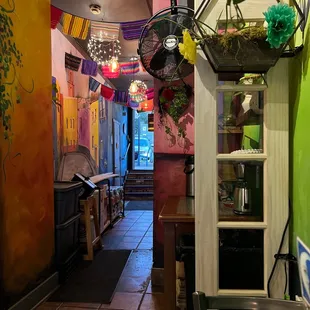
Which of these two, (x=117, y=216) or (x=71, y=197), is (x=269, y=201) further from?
(x=117, y=216)

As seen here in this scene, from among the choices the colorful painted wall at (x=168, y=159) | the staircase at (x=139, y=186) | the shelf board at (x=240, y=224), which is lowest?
the staircase at (x=139, y=186)

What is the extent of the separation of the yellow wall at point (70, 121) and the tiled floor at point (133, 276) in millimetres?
1612

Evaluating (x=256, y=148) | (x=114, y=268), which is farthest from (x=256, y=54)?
(x=114, y=268)

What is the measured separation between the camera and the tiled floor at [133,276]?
2709 millimetres

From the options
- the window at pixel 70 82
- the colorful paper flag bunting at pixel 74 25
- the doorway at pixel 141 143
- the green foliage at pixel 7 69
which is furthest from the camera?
the doorway at pixel 141 143

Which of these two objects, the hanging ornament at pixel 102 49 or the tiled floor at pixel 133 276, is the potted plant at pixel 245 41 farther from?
the hanging ornament at pixel 102 49

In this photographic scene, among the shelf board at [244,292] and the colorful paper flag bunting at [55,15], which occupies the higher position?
the colorful paper flag bunting at [55,15]

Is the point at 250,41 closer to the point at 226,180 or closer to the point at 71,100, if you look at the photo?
the point at 226,180

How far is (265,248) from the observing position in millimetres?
1423

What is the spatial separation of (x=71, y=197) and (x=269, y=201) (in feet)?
8.21

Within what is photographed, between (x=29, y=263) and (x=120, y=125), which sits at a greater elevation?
(x=120, y=125)

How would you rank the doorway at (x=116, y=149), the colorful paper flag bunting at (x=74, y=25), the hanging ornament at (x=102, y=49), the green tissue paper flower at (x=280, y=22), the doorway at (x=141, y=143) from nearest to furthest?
the green tissue paper flower at (x=280, y=22)
the colorful paper flag bunting at (x=74, y=25)
the hanging ornament at (x=102, y=49)
the doorway at (x=116, y=149)
the doorway at (x=141, y=143)

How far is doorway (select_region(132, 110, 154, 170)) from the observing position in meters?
11.5

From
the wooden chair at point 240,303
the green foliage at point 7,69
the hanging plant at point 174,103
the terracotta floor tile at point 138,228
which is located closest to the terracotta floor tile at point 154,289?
the hanging plant at point 174,103
